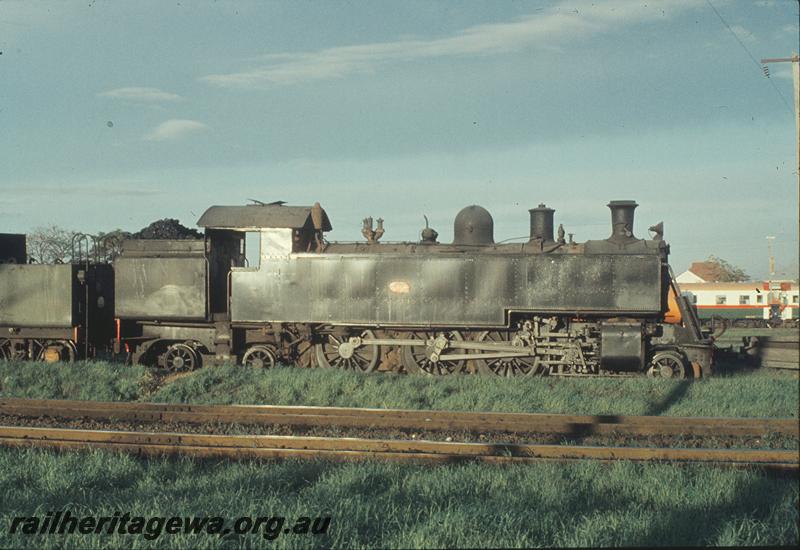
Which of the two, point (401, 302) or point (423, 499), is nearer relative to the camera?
point (423, 499)

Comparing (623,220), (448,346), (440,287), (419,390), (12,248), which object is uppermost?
(623,220)

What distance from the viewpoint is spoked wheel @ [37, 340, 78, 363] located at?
1425cm

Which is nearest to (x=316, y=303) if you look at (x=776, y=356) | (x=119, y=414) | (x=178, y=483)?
(x=119, y=414)

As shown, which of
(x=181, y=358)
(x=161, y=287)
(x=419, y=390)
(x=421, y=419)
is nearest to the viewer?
(x=421, y=419)

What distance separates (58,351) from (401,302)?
6.85m

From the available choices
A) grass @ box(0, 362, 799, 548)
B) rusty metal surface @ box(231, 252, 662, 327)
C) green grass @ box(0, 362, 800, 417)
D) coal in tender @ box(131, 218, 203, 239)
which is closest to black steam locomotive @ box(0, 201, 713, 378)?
rusty metal surface @ box(231, 252, 662, 327)

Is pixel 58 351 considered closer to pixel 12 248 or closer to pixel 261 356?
→ pixel 12 248

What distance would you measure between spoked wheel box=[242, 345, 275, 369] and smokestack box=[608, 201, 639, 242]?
21.0ft

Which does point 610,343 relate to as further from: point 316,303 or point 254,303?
point 254,303

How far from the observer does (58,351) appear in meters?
14.3

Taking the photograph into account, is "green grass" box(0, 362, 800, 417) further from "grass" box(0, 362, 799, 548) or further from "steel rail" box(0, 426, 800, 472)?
"grass" box(0, 362, 799, 548)

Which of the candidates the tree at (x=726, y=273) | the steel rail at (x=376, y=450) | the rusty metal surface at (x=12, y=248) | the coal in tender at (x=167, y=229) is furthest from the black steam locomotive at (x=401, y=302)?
the tree at (x=726, y=273)

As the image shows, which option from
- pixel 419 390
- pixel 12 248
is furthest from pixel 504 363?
pixel 12 248

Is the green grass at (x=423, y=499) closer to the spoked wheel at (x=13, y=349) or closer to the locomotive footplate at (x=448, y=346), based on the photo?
the locomotive footplate at (x=448, y=346)
